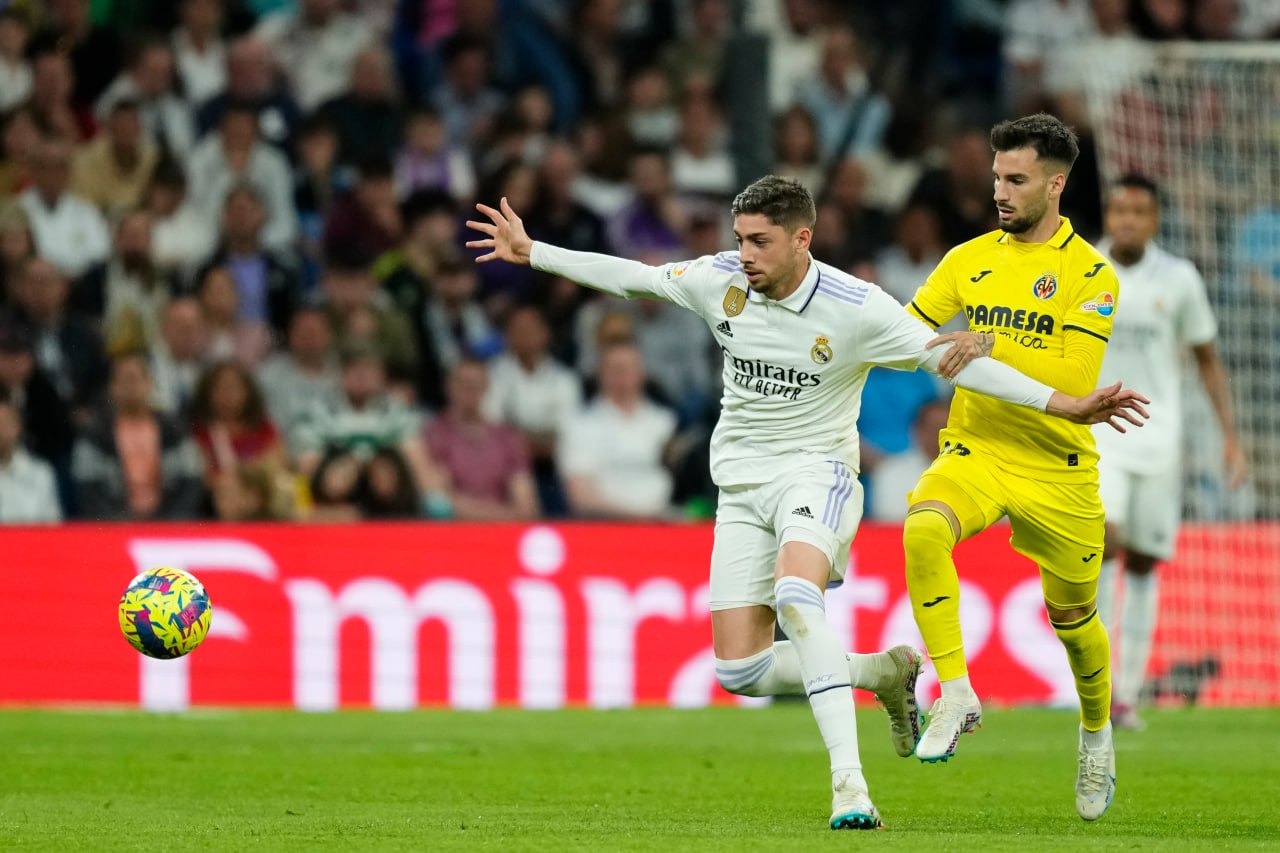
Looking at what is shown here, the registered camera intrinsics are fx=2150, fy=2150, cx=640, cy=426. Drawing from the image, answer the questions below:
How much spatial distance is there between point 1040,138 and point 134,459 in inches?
320

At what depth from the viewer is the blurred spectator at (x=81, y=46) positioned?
16.4 metres

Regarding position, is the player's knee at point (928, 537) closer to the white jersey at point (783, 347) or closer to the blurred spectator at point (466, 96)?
the white jersey at point (783, 347)

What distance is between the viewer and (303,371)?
50.4ft

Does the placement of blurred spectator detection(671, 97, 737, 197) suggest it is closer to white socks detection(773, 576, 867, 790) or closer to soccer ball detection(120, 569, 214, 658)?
soccer ball detection(120, 569, 214, 658)

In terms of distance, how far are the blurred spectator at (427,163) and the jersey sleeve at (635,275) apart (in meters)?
8.70

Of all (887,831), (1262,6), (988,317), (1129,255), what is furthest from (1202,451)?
(887,831)

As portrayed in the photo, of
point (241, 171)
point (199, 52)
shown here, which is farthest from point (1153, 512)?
point (199, 52)

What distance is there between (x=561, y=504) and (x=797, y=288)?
7.58 meters

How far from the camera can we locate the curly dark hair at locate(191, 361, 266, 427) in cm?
1459

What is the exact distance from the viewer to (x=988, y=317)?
8.13 m

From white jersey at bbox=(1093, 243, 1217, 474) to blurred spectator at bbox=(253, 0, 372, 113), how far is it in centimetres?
767

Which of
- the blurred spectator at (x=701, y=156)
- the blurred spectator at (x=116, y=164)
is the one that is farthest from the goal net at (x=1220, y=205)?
the blurred spectator at (x=116, y=164)

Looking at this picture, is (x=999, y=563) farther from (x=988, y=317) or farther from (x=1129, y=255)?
(x=988, y=317)

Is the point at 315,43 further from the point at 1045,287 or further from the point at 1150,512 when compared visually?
the point at 1045,287
